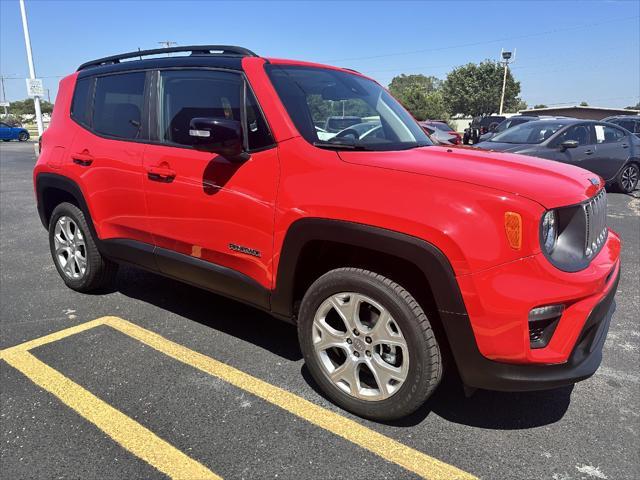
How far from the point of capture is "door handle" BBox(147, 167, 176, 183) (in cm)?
308

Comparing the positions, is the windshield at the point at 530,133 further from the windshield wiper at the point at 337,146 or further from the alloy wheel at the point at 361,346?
the alloy wheel at the point at 361,346

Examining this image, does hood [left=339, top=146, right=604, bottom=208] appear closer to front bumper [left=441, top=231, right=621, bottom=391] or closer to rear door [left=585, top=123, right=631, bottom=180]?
front bumper [left=441, top=231, right=621, bottom=391]

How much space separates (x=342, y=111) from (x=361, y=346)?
1.56 meters

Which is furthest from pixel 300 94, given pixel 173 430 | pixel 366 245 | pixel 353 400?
pixel 173 430

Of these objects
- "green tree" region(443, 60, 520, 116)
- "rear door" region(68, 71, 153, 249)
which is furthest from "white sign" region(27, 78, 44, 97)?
"green tree" region(443, 60, 520, 116)

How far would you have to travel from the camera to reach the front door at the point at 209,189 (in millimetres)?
2693

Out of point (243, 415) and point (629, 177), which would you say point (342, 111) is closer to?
point (243, 415)

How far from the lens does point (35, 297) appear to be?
167 inches

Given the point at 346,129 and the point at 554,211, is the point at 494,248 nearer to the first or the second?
the point at 554,211

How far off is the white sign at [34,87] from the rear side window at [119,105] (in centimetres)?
2240

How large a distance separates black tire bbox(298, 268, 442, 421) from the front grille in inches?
34.4

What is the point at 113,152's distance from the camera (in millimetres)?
3529

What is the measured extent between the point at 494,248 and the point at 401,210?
43 centimetres

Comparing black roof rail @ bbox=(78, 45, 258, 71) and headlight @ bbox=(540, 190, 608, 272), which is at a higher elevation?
black roof rail @ bbox=(78, 45, 258, 71)
